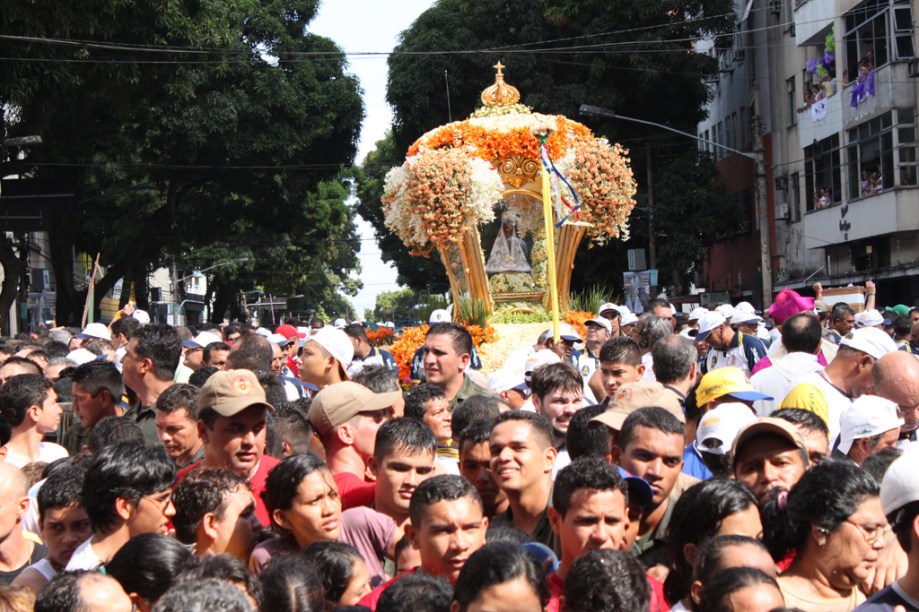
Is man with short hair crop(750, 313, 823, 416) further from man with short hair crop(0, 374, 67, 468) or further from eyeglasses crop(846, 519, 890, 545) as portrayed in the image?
man with short hair crop(0, 374, 67, 468)

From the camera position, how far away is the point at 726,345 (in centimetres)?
1076

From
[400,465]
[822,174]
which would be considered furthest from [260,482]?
[822,174]

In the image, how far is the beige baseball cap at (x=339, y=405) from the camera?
613 cm

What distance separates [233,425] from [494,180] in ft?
36.0

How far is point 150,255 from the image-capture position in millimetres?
36344

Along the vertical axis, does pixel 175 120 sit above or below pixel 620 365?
above

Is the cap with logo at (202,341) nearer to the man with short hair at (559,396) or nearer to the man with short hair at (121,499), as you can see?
the man with short hair at (559,396)

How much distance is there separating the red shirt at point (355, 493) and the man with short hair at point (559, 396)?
141 cm

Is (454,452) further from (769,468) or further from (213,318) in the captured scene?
(213,318)

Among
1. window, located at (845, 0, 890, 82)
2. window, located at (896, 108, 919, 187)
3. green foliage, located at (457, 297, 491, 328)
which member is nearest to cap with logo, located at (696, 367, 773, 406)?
green foliage, located at (457, 297, 491, 328)

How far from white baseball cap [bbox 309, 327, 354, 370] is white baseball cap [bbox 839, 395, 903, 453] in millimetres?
3639

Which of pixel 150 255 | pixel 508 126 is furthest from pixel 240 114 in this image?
pixel 508 126

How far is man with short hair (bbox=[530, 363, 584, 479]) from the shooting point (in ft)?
22.9

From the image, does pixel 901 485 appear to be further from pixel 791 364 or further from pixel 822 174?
pixel 822 174
